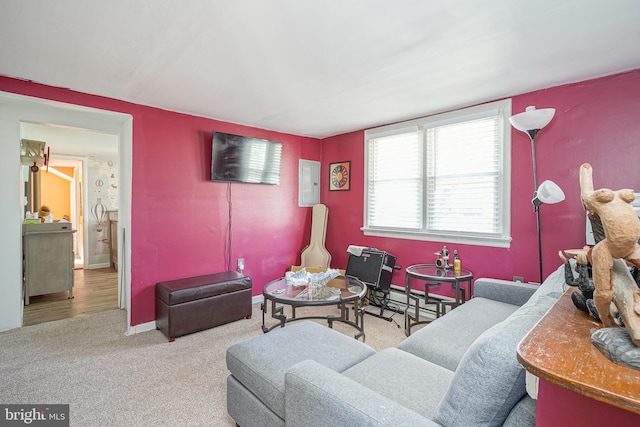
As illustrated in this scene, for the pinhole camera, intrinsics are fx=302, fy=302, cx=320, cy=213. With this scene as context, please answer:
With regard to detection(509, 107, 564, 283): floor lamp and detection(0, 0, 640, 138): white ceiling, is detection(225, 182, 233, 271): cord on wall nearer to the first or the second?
detection(0, 0, 640, 138): white ceiling

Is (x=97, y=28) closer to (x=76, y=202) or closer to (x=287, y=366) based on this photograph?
(x=287, y=366)

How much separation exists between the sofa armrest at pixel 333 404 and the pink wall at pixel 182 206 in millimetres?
2530

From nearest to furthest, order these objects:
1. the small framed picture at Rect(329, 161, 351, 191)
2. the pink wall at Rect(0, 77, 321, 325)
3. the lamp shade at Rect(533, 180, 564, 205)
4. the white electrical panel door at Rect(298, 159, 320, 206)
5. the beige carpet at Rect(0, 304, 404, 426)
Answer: the beige carpet at Rect(0, 304, 404, 426), the lamp shade at Rect(533, 180, 564, 205), the pink wall at Rect(0, 77, 321, 325), the small framed picture at Rect(329, 161, 351, 191), the white electrical panel door at Rect(298, 159, 320, 206)

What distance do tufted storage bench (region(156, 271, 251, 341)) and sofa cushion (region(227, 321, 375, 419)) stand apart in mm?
1413

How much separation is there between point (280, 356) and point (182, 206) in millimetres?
2373

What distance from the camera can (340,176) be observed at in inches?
Answer: 176

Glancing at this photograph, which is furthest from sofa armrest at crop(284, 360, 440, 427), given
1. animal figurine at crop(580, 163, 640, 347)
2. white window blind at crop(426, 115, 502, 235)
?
white window blind at crop(426, 115, 502, 235)

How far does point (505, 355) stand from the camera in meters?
0.96

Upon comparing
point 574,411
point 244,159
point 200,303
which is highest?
point 244,159

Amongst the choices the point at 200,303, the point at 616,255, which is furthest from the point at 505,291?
the point at 200,303

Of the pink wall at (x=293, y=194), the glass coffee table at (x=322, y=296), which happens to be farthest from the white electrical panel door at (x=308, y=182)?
the glass coffee table at (x=322, y=296)

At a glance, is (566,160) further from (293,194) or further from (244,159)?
(244,159)

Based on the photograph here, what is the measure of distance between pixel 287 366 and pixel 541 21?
2.34 meters

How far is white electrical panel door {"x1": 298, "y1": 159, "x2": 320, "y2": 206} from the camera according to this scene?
4531 millimetres
